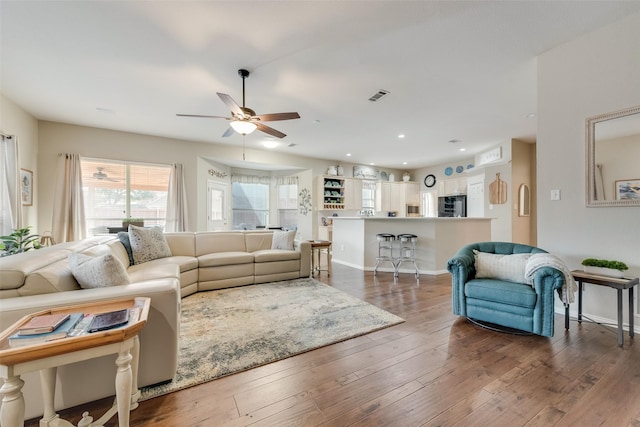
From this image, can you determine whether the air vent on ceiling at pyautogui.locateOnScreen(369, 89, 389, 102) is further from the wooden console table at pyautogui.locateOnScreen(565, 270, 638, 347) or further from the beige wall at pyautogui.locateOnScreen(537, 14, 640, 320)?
the wooden console table at pyautogui.locateOnScreen(565, 270, 638, 347)

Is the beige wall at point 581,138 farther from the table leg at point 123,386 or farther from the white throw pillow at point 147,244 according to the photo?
the white throw pillow at point 147,244

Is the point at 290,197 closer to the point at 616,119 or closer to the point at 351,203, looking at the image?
the point at 351,203

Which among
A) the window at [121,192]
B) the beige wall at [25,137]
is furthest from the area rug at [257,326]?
the beige wall at [25,137]

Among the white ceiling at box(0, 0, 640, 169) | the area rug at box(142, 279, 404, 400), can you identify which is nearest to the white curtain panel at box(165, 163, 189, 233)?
the white ceiling at box(0, 0, 640, 169)

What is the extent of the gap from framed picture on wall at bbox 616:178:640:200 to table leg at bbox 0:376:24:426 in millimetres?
4272

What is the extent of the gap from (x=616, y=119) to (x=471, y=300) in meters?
2.15

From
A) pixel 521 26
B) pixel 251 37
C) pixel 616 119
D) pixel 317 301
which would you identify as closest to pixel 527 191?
pixel 616 119

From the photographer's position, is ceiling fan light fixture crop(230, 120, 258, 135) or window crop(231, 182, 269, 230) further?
window crop(231, 182, 269, 230)

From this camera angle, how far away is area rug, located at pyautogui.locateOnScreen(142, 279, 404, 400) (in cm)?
192

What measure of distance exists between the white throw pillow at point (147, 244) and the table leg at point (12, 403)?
2690 mm

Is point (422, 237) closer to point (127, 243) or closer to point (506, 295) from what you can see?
point (506, 295)

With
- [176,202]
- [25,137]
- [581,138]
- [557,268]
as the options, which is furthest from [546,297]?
[25,137]

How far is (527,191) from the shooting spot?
19.7ft

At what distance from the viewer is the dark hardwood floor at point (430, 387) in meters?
1.42
